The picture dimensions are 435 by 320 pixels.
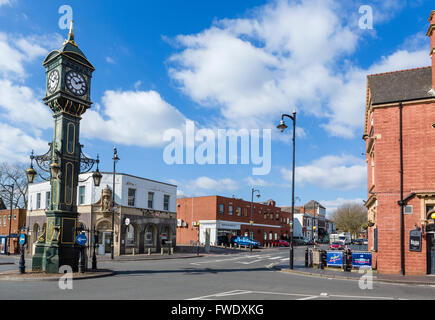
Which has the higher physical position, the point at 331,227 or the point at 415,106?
the point at 415,106

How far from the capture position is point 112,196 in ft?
122

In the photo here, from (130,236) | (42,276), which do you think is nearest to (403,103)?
(42,276)

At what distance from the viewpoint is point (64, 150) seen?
60.5 feet

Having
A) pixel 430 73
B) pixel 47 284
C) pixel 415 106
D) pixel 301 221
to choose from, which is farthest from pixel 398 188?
pixel 301 221

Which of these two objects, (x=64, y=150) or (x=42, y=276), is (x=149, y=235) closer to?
(x=64, y=150)

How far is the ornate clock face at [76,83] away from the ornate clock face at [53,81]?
0.52 metres

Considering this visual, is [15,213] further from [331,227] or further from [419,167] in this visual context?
[331,227]

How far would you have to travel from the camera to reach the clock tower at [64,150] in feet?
58.2

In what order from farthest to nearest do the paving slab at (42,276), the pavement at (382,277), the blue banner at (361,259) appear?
the blue banner at (361,259), the pavement at (382,277), the paving slab at (42,276)

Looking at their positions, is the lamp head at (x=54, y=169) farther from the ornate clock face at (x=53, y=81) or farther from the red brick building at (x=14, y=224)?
the red brick building at (x=14, y=224)

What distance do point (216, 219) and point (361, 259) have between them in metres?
35.0

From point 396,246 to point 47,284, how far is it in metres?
17.1

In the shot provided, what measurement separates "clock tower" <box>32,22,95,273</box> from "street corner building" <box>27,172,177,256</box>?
15.6m

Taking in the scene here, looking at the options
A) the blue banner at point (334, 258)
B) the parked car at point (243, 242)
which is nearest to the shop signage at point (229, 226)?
the parked car at point (243, 242)
